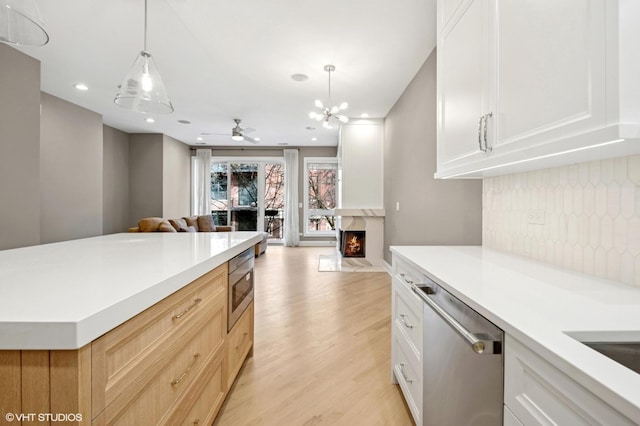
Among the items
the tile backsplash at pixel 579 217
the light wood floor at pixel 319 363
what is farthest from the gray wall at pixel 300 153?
the tile backsplash at pixel 579 217

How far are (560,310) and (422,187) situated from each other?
2.85m

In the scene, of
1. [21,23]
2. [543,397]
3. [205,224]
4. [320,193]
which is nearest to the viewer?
[543,397]

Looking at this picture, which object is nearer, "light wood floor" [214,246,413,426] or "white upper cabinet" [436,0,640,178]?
"white upper cabinet" [436,0,640,178]

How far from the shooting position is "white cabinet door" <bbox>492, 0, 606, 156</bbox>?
788 millimetres

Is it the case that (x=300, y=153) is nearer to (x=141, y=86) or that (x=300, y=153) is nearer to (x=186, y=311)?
(x=141, y=86)

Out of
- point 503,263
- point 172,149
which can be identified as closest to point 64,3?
point 503,263

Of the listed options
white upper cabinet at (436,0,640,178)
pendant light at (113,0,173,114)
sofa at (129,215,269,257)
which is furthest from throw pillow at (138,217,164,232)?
white upper cabinet at (436,0,640,178)

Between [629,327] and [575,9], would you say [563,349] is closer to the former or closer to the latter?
[629,327]

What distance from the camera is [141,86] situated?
2.10 m

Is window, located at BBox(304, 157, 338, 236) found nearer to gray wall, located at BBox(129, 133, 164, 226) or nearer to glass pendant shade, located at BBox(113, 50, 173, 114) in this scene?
gray wall, located at BBox(129, 133, 164, 226)

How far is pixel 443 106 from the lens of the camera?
177 centimetres

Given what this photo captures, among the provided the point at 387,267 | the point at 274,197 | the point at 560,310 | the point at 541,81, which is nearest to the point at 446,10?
the point at 541,81

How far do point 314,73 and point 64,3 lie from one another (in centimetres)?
239

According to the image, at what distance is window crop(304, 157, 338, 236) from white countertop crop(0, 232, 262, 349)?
6.82 metres
